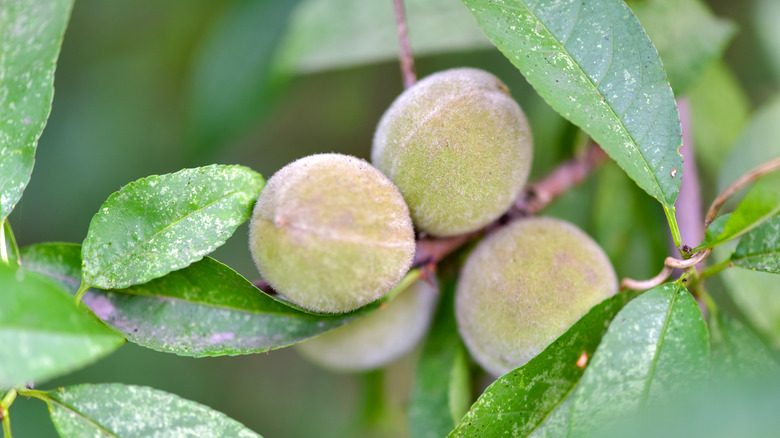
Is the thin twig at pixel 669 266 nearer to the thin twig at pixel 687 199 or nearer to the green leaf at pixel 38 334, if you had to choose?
the thin twig at pixel 687 199

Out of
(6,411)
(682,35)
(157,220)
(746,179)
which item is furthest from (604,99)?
(6,411)

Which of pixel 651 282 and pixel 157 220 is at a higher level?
pixel 157 220

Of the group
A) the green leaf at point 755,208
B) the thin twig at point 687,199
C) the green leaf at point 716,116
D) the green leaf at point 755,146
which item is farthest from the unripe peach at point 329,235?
the green leaf at point 716,116

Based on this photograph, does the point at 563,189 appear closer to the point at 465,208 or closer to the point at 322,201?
the point at 465,208

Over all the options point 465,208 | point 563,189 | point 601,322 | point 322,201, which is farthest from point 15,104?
point 563,189

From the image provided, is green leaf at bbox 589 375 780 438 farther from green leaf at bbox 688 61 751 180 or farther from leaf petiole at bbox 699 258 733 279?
green leaf at bbox 688 61 751 180

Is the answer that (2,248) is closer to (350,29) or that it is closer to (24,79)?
(24,79)
